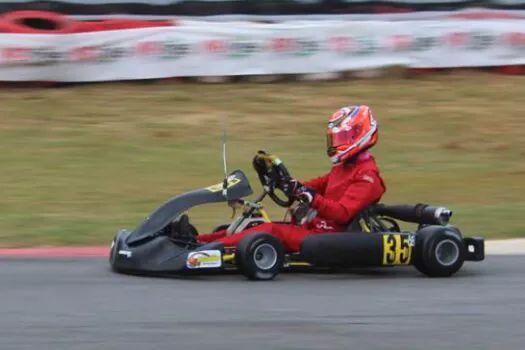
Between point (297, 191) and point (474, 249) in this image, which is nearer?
point (297, 191)

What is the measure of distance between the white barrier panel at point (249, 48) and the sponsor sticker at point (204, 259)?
32.2ft

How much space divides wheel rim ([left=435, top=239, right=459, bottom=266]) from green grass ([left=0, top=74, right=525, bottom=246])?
2338mm

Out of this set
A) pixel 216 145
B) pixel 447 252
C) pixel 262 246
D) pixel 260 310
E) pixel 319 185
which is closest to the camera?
pixel 260 310

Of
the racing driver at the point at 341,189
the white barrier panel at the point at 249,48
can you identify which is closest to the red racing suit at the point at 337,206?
the racing driver at the point at 341,189

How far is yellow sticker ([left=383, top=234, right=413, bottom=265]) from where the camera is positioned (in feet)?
23.3

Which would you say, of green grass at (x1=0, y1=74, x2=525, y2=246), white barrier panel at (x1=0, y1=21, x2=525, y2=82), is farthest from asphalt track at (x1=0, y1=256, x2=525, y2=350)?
white barrier panel at (x1=0, y1=21, x2=525, y2=82)

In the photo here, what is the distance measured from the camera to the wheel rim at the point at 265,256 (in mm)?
6891

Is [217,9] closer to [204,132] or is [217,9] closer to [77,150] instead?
[204,132]

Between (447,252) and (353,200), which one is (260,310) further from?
(447,252)

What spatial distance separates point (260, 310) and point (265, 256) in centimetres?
77

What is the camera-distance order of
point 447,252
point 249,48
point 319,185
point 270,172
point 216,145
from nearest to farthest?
point 270,172 → point 447,252 → point 319,185 → point 216,145 → point 249,48

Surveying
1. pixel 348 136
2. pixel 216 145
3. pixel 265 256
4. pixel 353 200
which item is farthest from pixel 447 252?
pixel 216 145

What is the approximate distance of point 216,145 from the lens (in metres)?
14.4

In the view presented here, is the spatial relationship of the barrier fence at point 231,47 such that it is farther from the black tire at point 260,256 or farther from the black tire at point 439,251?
the black tire at point 260,256
